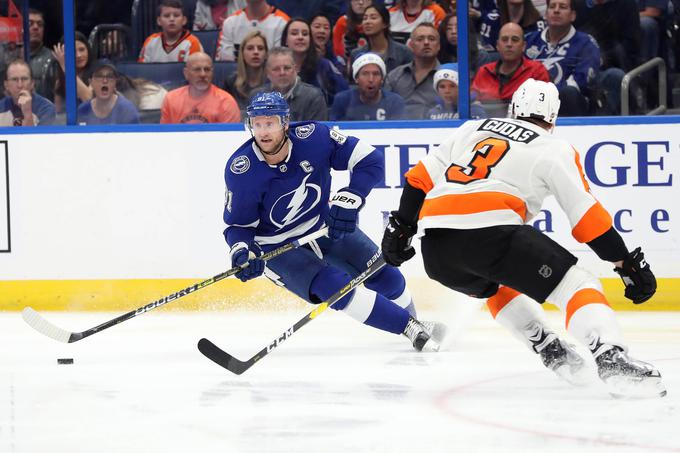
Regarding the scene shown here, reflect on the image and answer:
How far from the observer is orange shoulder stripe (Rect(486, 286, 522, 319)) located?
3346mm

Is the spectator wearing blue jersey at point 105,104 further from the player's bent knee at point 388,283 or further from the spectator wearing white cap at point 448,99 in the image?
the player's bent knee at point 388,283

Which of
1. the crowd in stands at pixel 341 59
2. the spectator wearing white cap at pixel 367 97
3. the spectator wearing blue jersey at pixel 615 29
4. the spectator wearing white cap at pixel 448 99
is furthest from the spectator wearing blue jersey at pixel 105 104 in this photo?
the spectator wearing blue jersey at pixel 615 29

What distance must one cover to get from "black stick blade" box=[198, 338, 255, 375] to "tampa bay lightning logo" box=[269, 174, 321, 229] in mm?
661

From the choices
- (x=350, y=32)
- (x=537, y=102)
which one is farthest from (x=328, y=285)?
(x=350, y=32)

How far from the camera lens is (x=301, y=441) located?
2715 millimetres

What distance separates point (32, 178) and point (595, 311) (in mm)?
3210

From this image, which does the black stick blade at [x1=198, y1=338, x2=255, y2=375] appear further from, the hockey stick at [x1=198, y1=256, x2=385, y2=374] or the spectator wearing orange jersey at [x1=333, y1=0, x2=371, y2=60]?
the spectator wearing orange jersey at [x1=333, y1=0, x2=371, y2=60]

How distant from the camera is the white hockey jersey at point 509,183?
10.0ft

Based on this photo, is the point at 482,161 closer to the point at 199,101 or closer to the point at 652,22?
the point at 652,22

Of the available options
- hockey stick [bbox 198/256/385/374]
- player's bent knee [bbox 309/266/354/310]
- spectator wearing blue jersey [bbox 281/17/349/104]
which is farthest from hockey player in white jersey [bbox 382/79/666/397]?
spectator wearing blue jersey [bbox 281/17/349/104]

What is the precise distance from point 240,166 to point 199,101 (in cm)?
150

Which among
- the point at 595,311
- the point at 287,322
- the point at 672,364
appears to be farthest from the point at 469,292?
the point at 287,322

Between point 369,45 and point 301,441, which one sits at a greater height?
point 369,45

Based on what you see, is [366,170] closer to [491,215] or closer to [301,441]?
[491,215]
